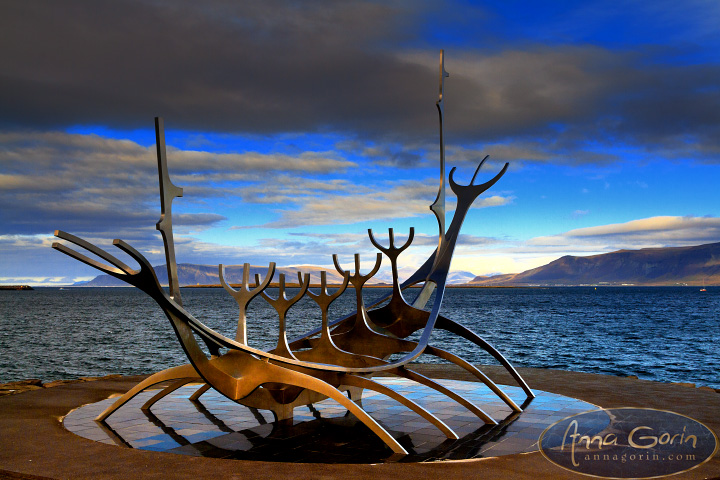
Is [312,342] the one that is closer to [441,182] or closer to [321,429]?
[321,429]

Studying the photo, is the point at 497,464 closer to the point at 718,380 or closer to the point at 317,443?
the point at 317,443

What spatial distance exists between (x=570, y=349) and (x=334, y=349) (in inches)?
1225

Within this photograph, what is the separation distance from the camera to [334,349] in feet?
36.2

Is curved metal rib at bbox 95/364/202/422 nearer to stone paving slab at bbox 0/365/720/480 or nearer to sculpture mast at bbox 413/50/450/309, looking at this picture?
stone paving slab at bbox 0/365/720/480

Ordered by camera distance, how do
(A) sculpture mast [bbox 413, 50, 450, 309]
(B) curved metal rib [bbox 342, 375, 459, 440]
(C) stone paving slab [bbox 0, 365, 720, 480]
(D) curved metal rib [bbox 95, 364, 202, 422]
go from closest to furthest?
(C) stone paving slab [bbox 0, 365, 720, 480] → (B) curved metal rib [bbox 342, 375, 459, 440] → (D) curved metal rib [bbox 95, 364, 202, 422] → (A) sculpture mast [bbox 413, 50, 450, 309]

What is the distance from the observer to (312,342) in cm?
1196

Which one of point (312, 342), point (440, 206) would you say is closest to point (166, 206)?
point (312, 342)

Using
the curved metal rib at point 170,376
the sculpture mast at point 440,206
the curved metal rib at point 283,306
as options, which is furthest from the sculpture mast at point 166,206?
the sculpture mast at point 440,206

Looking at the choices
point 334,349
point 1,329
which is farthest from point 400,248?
point 1,329

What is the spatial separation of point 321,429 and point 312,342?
69.0 inches
